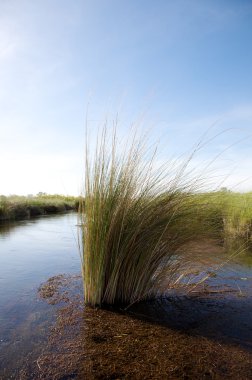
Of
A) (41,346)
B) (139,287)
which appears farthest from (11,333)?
(139,287)

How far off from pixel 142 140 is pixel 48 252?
14.6 ft

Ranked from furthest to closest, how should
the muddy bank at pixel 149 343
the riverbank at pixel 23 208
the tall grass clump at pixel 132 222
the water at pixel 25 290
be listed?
the riverbank at pixel 23 208, the tall grass clump at pixel 132 222, the water at pixel 25 290, the muddy bank at pixel 149 343

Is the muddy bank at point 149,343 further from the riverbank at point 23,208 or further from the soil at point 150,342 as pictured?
the riverbank at point 23,208

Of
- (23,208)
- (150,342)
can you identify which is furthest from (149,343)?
(23,208)

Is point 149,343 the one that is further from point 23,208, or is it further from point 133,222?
point 23,208

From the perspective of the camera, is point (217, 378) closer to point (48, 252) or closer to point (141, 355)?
point (141, 355)

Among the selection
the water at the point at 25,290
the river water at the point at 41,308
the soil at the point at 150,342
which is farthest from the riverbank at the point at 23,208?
the soil at the point at 150,342

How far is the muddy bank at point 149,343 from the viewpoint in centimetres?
237

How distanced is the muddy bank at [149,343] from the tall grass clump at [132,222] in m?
0.33

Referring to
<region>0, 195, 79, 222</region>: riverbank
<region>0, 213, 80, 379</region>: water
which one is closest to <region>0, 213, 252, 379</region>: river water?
<region>0, 213, 80, 379</region>: water

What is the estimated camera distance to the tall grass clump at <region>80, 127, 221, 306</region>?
3510mm

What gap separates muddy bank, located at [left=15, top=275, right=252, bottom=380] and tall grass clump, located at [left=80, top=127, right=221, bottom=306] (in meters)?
0.33

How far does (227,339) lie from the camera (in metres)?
2.87

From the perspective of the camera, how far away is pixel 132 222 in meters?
3.52
